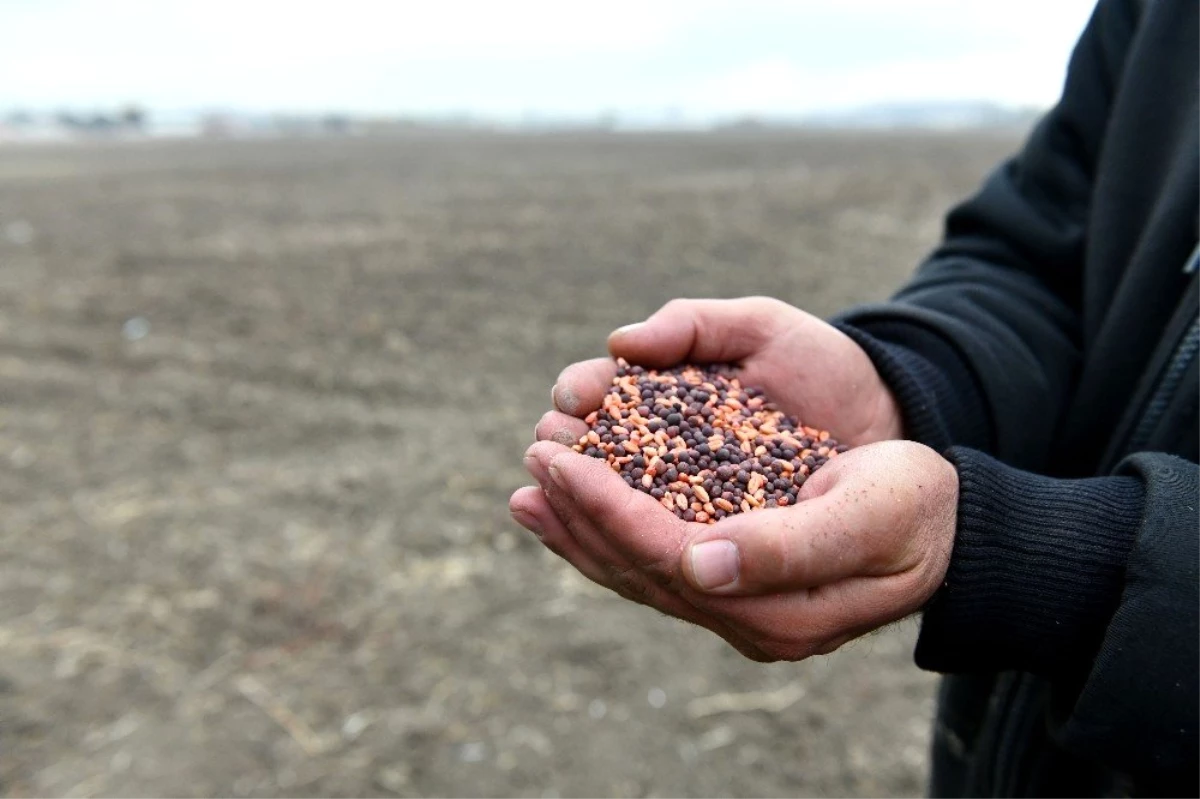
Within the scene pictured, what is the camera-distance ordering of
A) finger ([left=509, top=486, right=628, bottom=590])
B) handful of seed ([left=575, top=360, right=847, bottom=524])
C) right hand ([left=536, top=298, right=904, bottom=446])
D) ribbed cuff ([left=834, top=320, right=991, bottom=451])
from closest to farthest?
finger ([left=509, top=486, right=628, bottom=590]) < handful of seed ([left=575, top=360, right=847, bottom=524]) < ribbed cuff ([left=834, top=320, right=991, bottom=451]) < right hand ([left=536, top=298, right=904, bottom=446])

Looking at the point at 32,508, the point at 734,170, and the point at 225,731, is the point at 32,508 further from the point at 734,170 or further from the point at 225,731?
the point at 734,170

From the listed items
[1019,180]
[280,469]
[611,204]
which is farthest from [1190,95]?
[611,204]

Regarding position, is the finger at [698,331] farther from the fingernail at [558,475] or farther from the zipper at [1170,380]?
the zipper at [1170,380]

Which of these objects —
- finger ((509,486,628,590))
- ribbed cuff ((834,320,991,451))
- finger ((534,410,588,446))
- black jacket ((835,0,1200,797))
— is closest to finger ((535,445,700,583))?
finger ((509,486,628,590))

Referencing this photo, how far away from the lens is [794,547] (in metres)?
1.60

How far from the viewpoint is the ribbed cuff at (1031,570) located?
1.64 meters

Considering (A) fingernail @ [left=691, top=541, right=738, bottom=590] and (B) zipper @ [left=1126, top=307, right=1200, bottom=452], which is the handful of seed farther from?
(B) zipper @ [left=1126, top=307, right=1200, bottom=452]

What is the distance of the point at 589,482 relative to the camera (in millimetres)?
1811

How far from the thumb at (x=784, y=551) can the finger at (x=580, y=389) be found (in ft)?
2.29

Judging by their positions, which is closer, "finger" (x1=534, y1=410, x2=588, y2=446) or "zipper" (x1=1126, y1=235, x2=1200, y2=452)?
"zipper" (x1=1126, y1=235, x2=1200, y2=452)

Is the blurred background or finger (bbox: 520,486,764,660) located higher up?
finger (bbox: 520,486,764,660)

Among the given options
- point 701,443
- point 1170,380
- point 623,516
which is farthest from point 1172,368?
point 623,516

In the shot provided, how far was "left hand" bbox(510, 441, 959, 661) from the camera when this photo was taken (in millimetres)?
1622

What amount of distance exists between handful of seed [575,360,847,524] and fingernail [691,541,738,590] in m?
0.37
